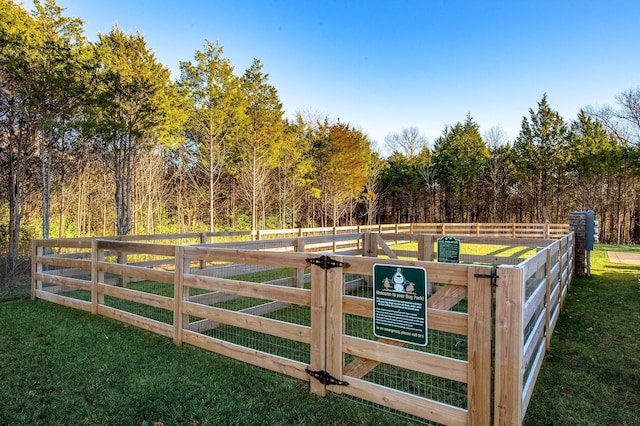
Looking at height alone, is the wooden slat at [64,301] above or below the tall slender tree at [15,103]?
below

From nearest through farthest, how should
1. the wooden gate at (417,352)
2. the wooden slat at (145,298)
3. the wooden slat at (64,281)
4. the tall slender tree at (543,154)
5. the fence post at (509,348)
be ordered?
1. the fence post at (509,348)
2. the wooden gate at (417,352)
3. the wooden slat at (145,298)
4. the wooden slat at (64,281)
5. the tall slender tree at (543,154)

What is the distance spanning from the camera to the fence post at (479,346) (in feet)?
7.45

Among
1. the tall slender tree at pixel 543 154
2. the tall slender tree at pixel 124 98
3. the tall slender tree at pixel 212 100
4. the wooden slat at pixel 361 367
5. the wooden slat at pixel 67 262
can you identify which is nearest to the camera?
the wooden slat at pixel 361 367

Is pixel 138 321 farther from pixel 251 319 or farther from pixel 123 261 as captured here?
pixel 123 261

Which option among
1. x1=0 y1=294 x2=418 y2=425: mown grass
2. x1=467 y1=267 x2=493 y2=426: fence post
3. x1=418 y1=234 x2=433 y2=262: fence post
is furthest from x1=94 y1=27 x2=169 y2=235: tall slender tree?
x1=467 y1=267 x2=493 y2=426: fence post

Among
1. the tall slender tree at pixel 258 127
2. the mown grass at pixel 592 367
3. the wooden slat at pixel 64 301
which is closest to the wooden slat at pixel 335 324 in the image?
the mown grass at pixel 592 367

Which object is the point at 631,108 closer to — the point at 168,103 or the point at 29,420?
the point at 168,103

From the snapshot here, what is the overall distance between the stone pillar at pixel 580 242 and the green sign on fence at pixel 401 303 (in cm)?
819

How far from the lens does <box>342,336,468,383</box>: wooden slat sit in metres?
2.41

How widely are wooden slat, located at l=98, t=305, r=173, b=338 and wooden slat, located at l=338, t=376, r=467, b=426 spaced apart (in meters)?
2.43

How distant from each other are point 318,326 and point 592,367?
2870mm

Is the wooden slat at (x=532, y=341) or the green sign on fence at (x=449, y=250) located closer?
the wooden slat at (x=532, y=341)

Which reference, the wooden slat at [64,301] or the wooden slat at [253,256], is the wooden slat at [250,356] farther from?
the wooden slat at [64,301]

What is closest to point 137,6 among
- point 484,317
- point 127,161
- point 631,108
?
point 127,161
